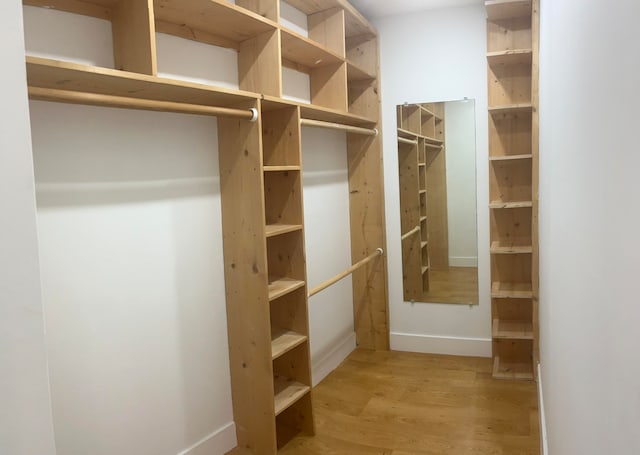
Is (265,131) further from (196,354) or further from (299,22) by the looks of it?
(196,354)

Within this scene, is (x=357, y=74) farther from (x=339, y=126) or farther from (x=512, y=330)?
(x=512, y=330)

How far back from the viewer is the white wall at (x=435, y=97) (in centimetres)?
382

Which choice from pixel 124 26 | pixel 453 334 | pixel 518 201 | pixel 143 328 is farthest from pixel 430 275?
pixel 124 26

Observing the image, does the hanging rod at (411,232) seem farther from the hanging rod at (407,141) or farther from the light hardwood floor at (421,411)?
the light hardwood floor at (421,411)

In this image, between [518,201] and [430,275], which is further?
[430,275]

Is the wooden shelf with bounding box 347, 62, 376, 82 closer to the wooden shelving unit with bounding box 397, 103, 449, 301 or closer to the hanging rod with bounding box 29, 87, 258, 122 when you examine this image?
the wooden shelving unit with bounding box 397, 103, 449, 301

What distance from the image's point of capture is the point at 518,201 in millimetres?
3707

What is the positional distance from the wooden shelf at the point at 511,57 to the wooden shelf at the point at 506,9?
28 cm

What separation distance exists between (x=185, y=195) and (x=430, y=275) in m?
2.34

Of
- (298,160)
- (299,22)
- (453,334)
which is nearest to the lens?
(298,160)

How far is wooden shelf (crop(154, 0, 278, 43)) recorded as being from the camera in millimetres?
2066

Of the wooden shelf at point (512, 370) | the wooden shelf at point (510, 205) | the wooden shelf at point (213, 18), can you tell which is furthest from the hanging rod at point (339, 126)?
the wooden shelf at point (512, 370)

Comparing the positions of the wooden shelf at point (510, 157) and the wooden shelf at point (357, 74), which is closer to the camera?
the wooden shelf at point (510, 157)

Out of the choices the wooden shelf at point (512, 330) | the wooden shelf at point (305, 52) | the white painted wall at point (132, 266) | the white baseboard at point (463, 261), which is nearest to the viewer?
the white painted wall at point (132, 266)
